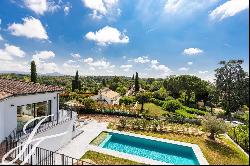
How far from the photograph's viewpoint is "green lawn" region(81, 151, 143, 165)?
A: 13.7 m

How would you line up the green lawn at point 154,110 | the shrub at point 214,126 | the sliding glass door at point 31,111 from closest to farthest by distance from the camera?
1. the sliding glass door at point 31,111
2. the shrub at point 214,126
3. the green lawn at point 154,110

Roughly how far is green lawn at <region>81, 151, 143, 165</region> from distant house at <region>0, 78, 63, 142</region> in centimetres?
470

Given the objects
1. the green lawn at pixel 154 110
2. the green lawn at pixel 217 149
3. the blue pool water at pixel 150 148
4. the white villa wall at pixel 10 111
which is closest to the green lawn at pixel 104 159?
the blue pool water at pixel 150 148

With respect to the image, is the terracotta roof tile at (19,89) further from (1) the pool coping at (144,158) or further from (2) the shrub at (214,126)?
(2) the shrub at (214,126)

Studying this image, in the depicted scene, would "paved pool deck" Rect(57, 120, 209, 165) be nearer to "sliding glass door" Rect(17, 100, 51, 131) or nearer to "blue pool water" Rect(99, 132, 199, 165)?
"blue pool water" Rect(99, 132, 199, 165)

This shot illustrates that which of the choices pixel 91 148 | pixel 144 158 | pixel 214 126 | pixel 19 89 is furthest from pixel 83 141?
pixel 214 126

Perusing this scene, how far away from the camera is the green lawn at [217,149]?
11133mm

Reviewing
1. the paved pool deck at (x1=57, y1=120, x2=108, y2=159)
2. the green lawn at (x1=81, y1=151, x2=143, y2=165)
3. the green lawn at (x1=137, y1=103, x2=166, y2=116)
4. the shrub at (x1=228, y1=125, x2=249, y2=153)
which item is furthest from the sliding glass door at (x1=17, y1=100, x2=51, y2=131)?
the green lawn at (x1=137, y1=103, x2=166, y2=116)

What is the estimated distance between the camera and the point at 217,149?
16000 millimetres

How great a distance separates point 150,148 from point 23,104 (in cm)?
1033

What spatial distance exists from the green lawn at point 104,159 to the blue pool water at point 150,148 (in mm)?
2877

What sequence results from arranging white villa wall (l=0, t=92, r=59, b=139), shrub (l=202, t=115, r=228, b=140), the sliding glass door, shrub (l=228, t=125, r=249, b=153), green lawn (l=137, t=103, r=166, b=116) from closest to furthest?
shrub (l=228, t=125, r=249, b=153) < white villa wall (l=0, t=92, r=59, b=139) < the sliding glass door < shrub (l=202, t=115, r=228, b=140) < green lawn (l=137, t=103, r=166, b=116)

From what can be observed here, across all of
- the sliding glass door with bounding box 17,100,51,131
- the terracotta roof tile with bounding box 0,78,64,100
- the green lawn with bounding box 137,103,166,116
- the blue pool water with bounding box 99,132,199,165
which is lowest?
the blue pool water with bounding box 99,132,199,165

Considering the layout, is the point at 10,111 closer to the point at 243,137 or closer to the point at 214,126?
the point at 243,137
